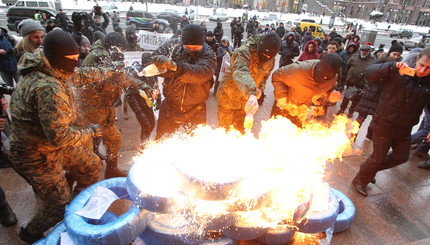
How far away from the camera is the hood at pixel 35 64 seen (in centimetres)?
235

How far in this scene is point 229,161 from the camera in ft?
9.53

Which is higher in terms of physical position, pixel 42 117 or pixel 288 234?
pixel 42 117

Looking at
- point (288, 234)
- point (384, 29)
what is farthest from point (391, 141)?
point (384, 29)

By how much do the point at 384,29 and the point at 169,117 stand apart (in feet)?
175

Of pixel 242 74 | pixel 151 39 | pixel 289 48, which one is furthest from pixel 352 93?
pixel 151 39

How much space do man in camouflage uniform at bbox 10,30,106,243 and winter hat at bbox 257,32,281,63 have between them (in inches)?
100

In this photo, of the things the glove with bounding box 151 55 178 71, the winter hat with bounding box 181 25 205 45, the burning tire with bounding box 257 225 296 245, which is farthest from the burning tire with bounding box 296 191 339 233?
the winter hat with bounding box 181 25 205 45

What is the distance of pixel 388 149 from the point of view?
4.14m

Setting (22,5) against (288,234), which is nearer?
(288,234)

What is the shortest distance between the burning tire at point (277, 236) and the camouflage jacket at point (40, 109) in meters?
2.34

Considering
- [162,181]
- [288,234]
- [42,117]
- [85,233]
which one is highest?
[42,117]

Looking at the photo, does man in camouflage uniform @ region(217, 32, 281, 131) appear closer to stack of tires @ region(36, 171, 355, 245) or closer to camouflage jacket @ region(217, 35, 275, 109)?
camouflage jacket @ region(217, 35, 275, 109)

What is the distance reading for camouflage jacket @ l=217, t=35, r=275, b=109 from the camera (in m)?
3.65

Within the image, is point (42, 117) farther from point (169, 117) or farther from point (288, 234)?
point (288, 234)
